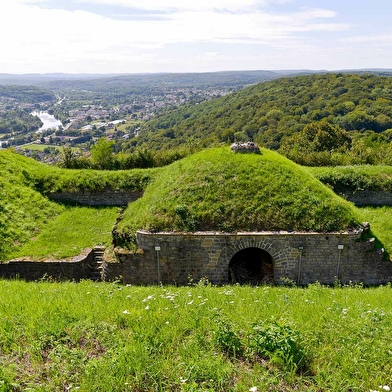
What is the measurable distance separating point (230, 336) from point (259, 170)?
10958 mm

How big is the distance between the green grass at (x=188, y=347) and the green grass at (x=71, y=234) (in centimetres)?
839

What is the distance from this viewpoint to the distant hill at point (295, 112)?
72.2 meters

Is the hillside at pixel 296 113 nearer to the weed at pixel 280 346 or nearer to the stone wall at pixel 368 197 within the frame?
the stone wall at pixel 368 197

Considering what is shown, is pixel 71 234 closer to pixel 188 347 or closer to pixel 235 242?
pixel 235 242

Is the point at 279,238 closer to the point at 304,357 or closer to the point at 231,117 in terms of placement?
the point at 304,357

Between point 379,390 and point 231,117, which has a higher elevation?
point 231,117

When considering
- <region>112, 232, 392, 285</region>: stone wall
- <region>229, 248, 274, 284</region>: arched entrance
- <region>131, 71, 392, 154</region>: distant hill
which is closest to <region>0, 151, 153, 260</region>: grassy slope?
<region>112, 232, 392, 285</region>: stone wall

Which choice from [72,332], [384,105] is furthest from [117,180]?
[384,105]

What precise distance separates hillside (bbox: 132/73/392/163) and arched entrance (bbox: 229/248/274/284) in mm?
47392

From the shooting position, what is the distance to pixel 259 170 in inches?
596

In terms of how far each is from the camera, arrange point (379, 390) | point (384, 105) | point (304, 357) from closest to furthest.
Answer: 1. point (379, 390)
2. point (304, 357)
3. point (384, 105)

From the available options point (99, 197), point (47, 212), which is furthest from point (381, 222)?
point (47, 212)

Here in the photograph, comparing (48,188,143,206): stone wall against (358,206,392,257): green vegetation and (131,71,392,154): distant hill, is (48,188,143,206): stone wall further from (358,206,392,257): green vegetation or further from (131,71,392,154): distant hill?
(131,71,392,154): distant hill

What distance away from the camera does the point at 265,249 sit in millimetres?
13047
